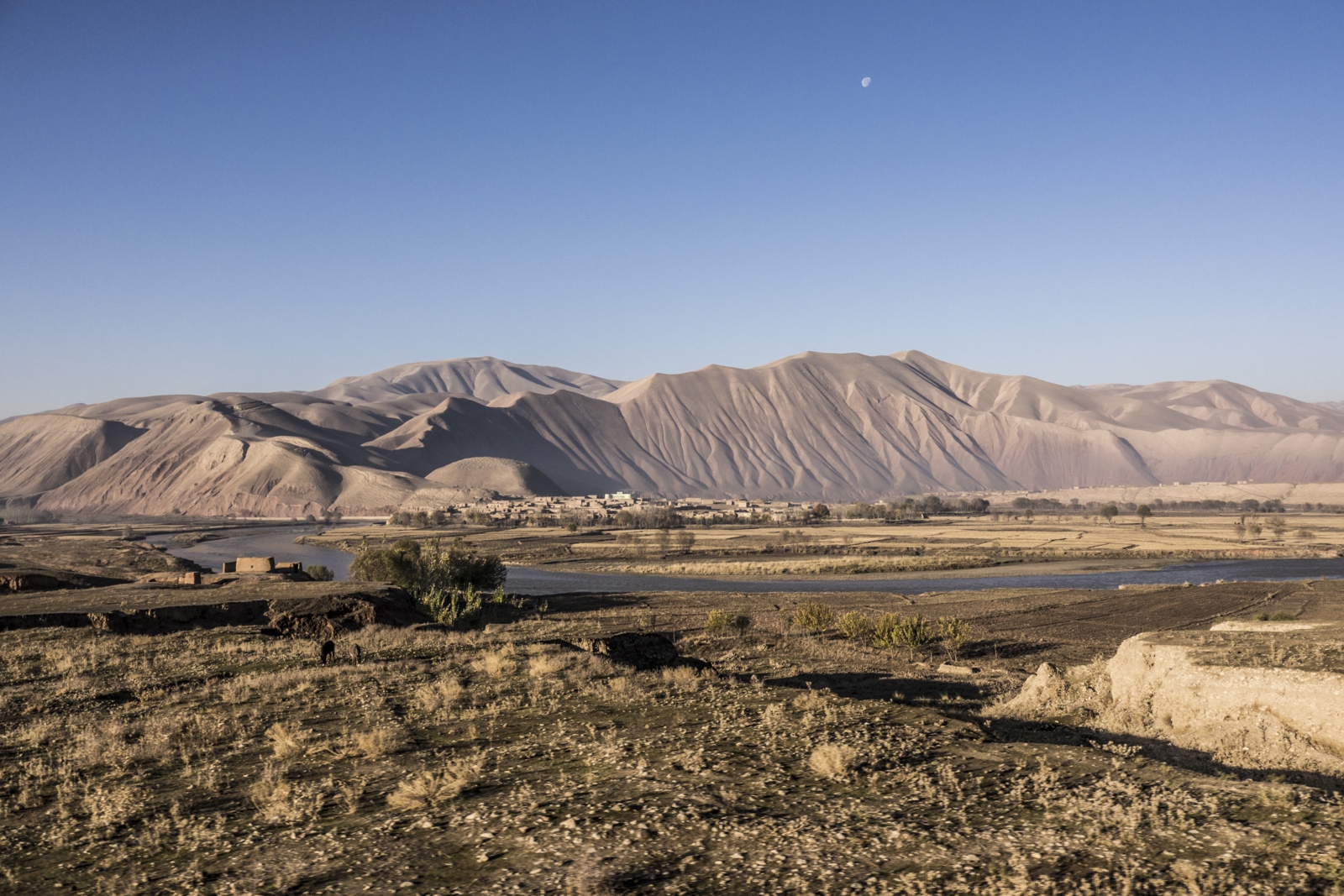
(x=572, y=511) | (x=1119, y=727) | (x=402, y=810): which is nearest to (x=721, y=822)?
(x=402, y=810)

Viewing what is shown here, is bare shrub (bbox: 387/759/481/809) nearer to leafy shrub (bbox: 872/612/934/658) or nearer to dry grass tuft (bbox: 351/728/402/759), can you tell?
dry grass tuft (bbox: 351/728/402/759)

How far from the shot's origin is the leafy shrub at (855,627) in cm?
3111

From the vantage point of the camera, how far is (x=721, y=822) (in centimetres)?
813

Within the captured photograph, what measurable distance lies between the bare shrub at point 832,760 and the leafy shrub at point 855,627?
2121 centimetres

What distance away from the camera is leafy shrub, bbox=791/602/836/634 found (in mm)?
33375

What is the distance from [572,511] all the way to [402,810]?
476ft

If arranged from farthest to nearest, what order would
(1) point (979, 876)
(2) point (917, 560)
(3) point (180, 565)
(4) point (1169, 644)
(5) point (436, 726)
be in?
(2) point (917, 560), (3) point (180, 565), (4) point (1169, 644), (5) point (436, 726), (1) point (979, 876)

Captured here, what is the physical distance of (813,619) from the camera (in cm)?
3375

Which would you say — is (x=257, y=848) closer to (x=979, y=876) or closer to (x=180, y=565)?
(x=979, y=876)

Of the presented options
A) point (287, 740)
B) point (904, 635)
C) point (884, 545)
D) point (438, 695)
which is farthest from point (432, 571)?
point (884, 545)

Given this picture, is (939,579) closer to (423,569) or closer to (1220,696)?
(423,569)

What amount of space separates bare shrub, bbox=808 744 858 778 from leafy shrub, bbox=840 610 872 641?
21207 mm

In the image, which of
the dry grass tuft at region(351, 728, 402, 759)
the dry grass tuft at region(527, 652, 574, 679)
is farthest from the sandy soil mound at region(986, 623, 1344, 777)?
the dry grass tuft at region(351, 728, 402, 759)

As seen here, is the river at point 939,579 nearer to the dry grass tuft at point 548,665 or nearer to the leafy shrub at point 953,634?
the leafy shrub at point 953,634
